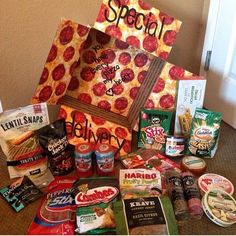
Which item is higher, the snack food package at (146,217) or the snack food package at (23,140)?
the snack food package at (23,140)

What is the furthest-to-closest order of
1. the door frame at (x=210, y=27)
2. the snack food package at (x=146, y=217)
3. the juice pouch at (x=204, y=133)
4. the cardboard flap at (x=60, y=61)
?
the door frame at (x=210, y=27)
the juice pouch at (x=204, y=133)
the cardboard flap at (x=60, y=61)
the snack food package at (x=146, y=217)

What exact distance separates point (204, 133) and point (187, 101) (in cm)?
15

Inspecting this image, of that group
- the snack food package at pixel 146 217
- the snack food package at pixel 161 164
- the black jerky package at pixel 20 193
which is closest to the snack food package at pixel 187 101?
the snack food package at pixel 161 164

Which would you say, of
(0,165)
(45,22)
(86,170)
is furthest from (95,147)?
(45,22)

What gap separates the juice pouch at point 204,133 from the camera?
1.06 metres

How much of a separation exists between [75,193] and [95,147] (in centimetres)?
18

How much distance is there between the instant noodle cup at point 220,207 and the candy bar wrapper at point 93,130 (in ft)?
1.25

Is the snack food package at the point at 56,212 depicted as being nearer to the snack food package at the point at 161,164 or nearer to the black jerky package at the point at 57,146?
the black jerky package at the point at 57,146

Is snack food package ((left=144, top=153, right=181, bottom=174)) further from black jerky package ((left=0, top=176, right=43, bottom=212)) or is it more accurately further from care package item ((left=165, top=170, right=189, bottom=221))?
black jerky package ((left=0, top=176, right=43, bottom=212))

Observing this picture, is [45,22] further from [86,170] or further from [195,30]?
[195,30]

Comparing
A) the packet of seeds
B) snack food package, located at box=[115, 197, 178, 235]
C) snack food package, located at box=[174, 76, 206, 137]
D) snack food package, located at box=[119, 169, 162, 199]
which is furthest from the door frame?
snack food package, located at box=[115, 197, 178, 235]

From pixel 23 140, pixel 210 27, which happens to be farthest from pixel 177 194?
pixel 210 27

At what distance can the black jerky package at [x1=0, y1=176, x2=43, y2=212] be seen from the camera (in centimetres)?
92

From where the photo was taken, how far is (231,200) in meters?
0.90
